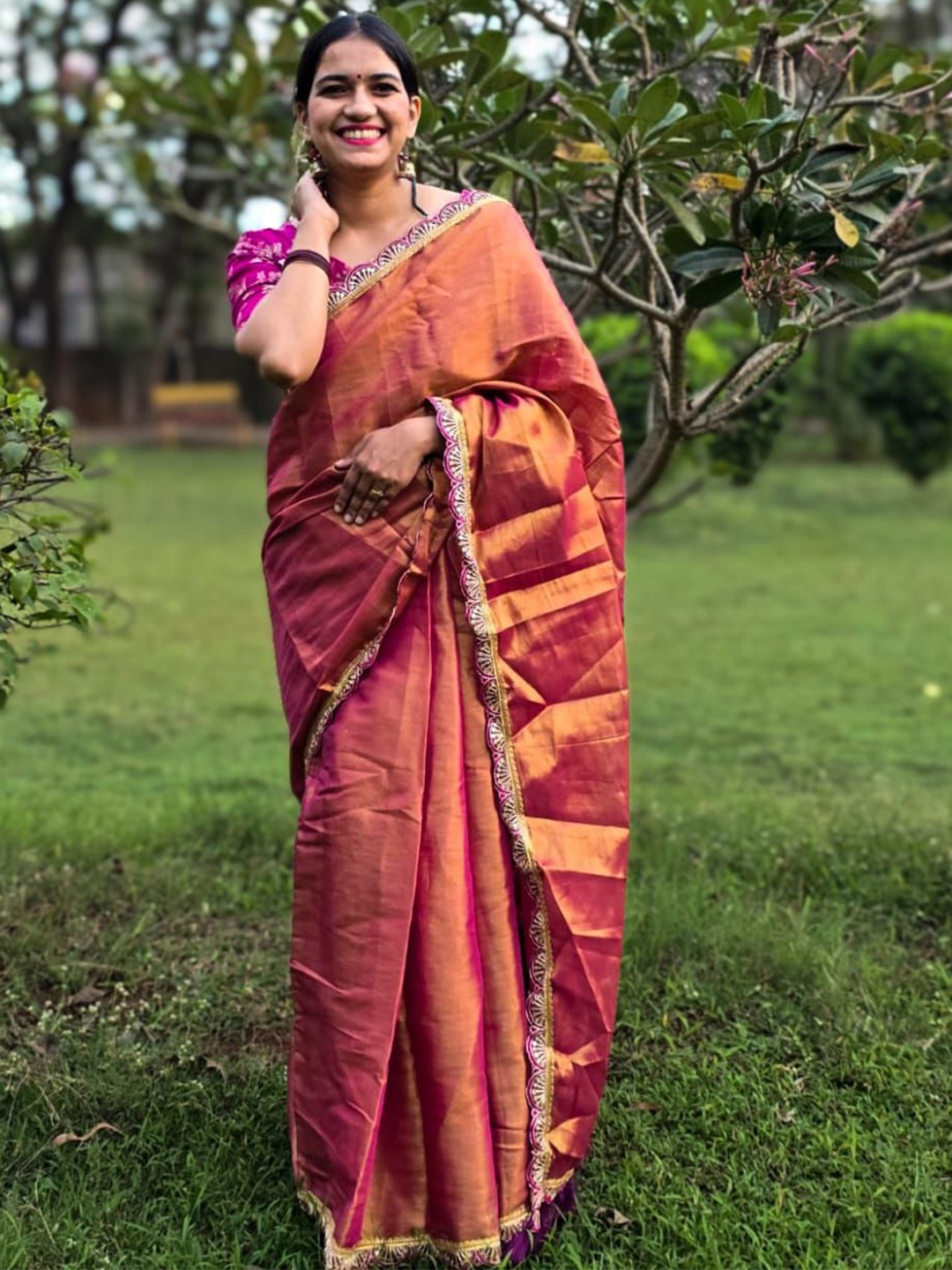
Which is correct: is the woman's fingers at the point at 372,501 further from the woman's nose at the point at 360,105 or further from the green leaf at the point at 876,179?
the green leaf at the point at 876,179

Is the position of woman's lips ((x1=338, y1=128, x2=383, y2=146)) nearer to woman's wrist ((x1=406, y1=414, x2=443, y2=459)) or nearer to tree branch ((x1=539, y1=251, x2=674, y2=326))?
woman's wrist ((x1=406, y1=414, x2=443, y2=459))

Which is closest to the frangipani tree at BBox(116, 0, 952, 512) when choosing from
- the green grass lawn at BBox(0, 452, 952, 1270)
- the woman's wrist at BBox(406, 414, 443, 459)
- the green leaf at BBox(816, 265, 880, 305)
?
the green leaf at BBox(816, 265, 880, 305)

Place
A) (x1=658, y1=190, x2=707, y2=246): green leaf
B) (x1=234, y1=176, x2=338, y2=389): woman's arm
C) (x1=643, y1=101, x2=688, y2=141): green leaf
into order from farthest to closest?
(x1=658, y1=190, x2=707, y2=246): green leaf
(x1=643, y1=101, x2=688, y2=141): green leaf
(x1=234, y1=176, x2=338, y2=389): woman's arm

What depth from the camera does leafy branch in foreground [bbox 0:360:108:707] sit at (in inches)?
97.3

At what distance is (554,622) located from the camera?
215 cm

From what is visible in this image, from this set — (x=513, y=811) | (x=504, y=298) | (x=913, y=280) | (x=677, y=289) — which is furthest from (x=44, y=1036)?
(x=913, y=280)

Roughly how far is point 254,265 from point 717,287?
37.7 inches

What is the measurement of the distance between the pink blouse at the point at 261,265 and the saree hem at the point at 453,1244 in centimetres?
139

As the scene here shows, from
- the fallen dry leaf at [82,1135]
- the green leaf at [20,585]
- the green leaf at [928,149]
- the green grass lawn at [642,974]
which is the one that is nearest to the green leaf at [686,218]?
the green leaf at [928,149]

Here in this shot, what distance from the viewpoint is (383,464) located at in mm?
2043

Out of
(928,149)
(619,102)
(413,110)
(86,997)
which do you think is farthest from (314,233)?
(86,997)

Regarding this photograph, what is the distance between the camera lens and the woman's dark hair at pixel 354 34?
2.12 m

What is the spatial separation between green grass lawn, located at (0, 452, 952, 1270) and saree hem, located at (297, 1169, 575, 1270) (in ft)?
0.16

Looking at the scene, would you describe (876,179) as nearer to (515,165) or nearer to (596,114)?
(596,114)
